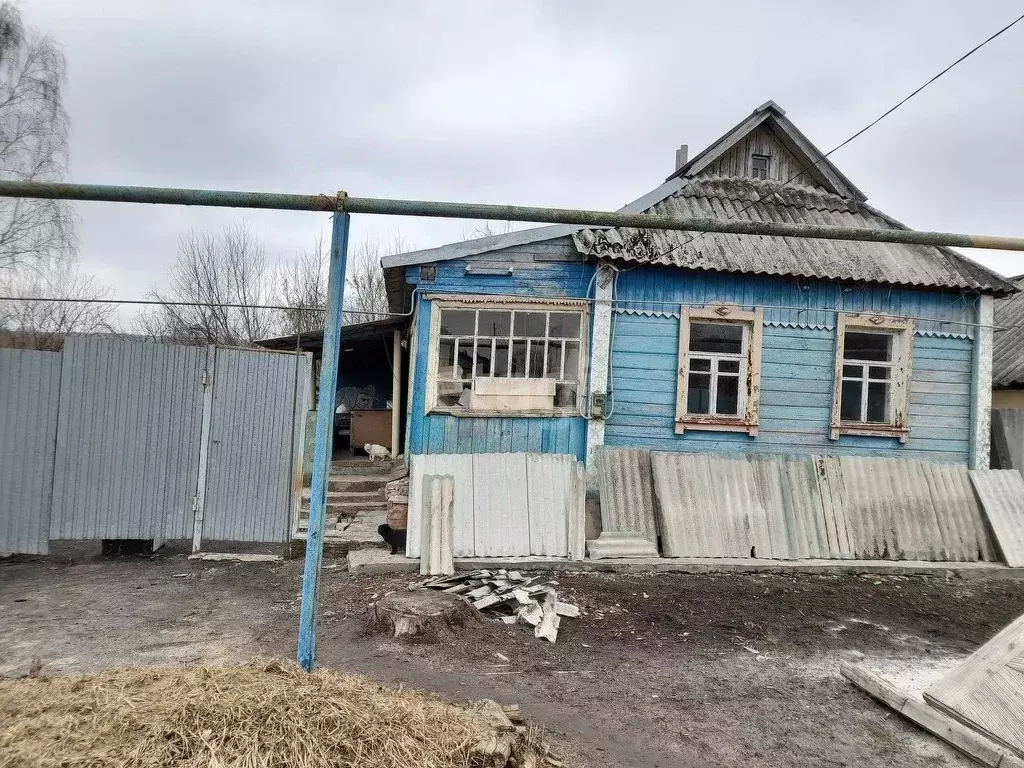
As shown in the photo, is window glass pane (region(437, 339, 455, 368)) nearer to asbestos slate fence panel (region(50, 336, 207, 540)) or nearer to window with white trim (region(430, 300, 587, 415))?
window with white trim (region(430, 300, 587, 415))

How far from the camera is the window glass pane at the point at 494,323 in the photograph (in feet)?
25.3

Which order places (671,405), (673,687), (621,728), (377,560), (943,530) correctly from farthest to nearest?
(671,405) → (943,530) → (377,560) → (673,687) → (621,728)

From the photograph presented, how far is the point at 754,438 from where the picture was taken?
8.06 meters

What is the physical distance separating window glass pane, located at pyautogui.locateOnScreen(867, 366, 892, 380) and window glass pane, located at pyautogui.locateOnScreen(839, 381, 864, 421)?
0.91ft

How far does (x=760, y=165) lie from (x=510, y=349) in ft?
16.0

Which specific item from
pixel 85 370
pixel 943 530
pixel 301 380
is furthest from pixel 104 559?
pixel 943 530

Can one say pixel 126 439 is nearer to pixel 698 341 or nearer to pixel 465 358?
pixel 465 358

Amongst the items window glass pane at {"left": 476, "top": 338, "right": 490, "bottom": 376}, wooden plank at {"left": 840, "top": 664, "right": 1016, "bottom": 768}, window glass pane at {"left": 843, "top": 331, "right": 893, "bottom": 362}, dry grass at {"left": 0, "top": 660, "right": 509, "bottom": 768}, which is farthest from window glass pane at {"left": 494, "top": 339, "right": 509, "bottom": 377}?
dry grass at {"left": 0, "top": 660, "right": 509, "bottom": 768}

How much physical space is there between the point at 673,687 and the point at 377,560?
10.9 feet

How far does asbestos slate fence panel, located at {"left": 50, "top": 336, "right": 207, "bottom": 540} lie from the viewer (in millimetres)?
6379

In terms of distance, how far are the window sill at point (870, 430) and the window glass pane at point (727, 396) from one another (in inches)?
52.3

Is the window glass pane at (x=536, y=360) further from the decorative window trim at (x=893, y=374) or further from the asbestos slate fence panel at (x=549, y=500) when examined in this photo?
the decorative window trim at (x=893, y=374)

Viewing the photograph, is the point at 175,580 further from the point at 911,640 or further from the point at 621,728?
the point at 911,640

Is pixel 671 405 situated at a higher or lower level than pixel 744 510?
higher
